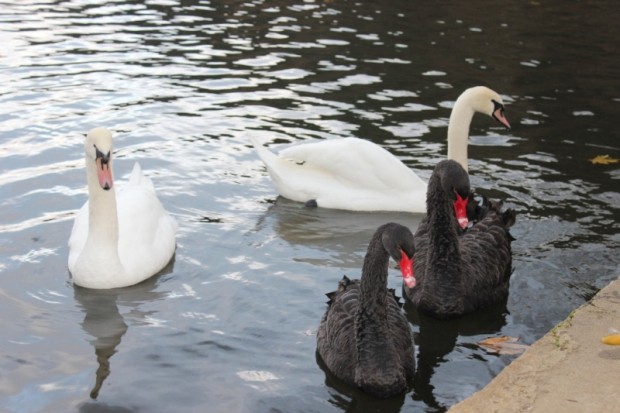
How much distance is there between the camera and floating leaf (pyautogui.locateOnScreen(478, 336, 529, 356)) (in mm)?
6273

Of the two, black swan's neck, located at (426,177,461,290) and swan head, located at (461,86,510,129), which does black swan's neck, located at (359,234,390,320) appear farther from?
swan head, located at (461,86,510,129)

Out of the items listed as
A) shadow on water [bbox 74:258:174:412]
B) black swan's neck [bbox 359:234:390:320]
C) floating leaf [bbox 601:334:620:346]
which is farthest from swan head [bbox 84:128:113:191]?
floating leaf [bbox 601:334:620:346]

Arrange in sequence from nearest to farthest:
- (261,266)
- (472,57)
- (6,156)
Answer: (261,266) → (6,156) → (472,57)

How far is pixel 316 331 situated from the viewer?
6543 millimetres

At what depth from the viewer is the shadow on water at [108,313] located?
622 centimetres

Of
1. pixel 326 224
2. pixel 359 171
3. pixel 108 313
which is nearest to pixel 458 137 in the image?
pixel 359 171

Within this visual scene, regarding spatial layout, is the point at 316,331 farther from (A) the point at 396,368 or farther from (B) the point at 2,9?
(B) the point at 2,9

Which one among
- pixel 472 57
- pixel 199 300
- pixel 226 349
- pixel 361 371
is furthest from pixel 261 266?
pixel 472 57

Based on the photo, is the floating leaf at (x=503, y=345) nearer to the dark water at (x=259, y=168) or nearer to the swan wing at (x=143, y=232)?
the dark water at (x=259, y=168)

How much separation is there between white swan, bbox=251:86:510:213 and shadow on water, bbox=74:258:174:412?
167 centimetres

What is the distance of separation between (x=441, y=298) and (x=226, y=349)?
4.79 feet

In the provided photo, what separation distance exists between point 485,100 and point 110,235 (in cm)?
339

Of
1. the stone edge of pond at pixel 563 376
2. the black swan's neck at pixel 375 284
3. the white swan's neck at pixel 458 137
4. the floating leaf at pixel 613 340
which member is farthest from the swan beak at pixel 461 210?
the white swan's neck at pixel 458 137

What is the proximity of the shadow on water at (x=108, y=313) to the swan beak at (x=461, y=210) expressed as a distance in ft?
6.74
